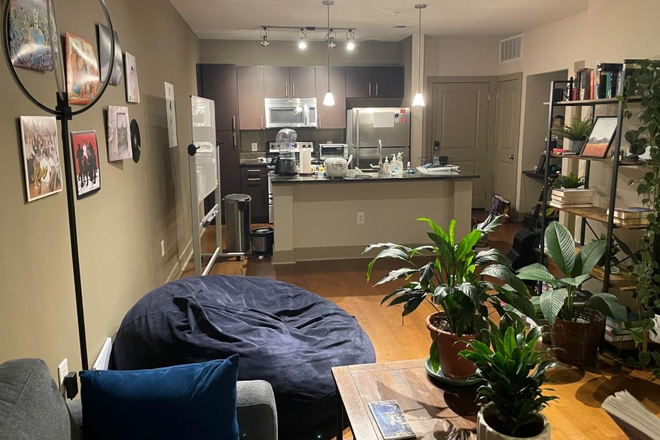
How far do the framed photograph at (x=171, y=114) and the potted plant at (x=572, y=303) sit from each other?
3446 mm

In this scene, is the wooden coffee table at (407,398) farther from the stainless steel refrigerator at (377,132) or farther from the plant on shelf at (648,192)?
the stainless steel refrigerator at (377,132)

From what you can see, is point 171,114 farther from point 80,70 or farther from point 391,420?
point 391,420

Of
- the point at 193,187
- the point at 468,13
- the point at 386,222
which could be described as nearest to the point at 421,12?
the point at 468,13

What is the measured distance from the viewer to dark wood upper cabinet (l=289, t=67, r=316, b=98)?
300 inches

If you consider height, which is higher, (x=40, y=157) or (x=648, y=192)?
(x=40, y=157)

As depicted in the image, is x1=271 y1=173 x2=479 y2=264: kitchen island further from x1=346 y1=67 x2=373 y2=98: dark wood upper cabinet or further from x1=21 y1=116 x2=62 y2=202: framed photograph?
x1=21 y1=116 x2=62 y2=202: framed photograph

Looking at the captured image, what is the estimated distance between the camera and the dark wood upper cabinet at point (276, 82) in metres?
7.55

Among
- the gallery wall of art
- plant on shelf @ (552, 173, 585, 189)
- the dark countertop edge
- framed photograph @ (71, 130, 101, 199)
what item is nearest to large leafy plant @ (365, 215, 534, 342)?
the gallery wall of art

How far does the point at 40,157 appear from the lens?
2049 mm

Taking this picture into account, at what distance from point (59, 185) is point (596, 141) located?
3.29 meters

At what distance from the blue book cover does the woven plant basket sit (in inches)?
61.6

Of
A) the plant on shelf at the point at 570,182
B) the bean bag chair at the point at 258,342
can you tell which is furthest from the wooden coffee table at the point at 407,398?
the plant on shelf at the point at 570,182

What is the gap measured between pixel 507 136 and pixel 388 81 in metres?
1.90

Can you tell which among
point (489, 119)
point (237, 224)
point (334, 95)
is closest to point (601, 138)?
point (237, 224)
